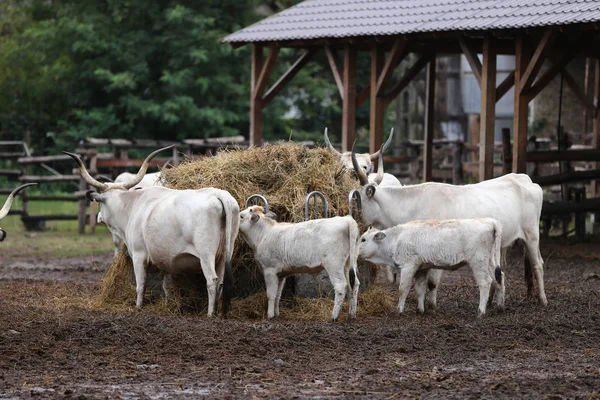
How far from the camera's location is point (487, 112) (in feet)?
53.1

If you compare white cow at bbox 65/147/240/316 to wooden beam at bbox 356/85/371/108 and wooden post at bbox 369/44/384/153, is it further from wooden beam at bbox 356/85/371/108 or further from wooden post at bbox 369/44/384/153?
wooden beam at bbox 356/85/371/108

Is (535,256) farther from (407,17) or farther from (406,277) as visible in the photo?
(407,17)

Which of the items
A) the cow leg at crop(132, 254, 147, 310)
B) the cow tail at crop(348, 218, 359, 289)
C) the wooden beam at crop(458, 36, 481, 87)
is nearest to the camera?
the cow tail at crop(348, 218, 359, 289)

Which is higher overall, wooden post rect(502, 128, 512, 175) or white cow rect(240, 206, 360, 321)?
wooden post rect(502, 128, 512, 175)

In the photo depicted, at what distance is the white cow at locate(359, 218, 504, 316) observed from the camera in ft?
34.7

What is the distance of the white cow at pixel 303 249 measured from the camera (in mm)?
10203

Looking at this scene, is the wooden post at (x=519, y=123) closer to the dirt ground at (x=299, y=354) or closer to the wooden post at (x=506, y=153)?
the wooden post at (x=506, y=153)

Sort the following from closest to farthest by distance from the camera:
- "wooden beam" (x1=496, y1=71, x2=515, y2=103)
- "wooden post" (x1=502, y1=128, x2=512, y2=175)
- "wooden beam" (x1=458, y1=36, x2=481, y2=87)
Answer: "wooden beam" (x1=458, y1=36, x2=481, y2=87) < "wooden beam" (x1=496, y1=71, x2=515, y2=103) < "wooden post" (x1=502, y1=128, x2=512, y2=175)

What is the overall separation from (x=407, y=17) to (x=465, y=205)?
661 cm

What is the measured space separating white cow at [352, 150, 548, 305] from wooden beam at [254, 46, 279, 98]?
26.7 feet

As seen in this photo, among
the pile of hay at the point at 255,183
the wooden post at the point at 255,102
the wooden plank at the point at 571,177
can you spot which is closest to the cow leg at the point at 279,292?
the pile of hay at the point at 255,183

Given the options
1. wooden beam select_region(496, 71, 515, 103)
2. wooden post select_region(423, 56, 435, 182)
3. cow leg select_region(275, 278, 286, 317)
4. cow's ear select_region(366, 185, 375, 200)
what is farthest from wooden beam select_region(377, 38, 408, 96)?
cow leg select_region(275, 278, 286, 317)

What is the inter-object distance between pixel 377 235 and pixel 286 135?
20.6 metres

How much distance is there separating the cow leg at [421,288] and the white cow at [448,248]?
194mm
